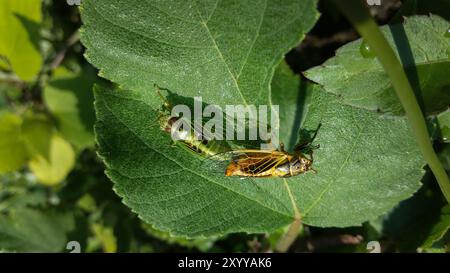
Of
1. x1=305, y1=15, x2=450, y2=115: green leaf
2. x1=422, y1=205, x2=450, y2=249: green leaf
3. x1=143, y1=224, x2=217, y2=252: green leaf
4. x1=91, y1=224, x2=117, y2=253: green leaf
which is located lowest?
x1=422, y1=205, x2=450, y2=249: green leaf

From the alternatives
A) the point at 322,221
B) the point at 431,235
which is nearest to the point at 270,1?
the point at 322,221

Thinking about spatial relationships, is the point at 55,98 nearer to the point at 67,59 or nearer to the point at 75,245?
the point at 67,59

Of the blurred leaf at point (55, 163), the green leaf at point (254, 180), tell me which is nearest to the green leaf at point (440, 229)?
the green leaf at point (254, 180)

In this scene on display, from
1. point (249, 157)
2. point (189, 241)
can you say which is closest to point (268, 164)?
point (249, 157)

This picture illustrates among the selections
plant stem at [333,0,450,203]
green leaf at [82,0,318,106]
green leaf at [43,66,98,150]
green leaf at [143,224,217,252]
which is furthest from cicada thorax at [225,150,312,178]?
green leaf at [43,66,98,150]

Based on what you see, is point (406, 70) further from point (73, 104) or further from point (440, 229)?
point (73, 104)

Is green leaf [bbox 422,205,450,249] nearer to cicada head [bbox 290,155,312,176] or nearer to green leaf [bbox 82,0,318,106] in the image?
cicada head [bbox 290,155,312,176]
